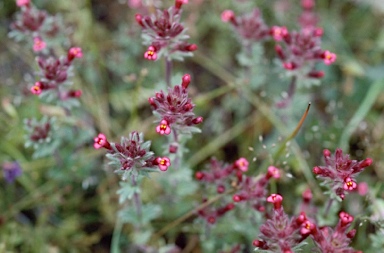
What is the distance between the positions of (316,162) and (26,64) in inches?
142

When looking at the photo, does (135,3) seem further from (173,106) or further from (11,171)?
(173,106)

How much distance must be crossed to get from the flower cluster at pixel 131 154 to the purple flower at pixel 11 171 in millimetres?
1696

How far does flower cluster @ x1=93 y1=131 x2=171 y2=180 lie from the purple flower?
1.70 meters

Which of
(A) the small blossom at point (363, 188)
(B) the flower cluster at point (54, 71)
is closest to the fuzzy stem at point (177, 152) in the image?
(B) the flower cluster at point (54, 71)

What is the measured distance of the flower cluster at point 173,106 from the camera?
3.38 meters

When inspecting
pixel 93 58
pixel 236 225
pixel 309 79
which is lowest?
pixel 236 225

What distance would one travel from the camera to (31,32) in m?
4.48

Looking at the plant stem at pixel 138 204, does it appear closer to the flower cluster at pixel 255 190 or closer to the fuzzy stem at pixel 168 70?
the flower cluster at pixel 255 190

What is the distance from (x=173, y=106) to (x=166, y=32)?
651 mm

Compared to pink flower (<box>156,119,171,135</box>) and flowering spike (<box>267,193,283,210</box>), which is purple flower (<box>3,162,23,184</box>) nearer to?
pink flower (<box>156,119,171,135</box>)

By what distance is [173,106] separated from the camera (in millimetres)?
3410

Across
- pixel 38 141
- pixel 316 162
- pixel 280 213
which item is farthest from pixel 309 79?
pixel 38 141

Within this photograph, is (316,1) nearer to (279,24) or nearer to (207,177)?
(279,24)

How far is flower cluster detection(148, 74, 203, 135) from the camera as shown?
338 centimetres
